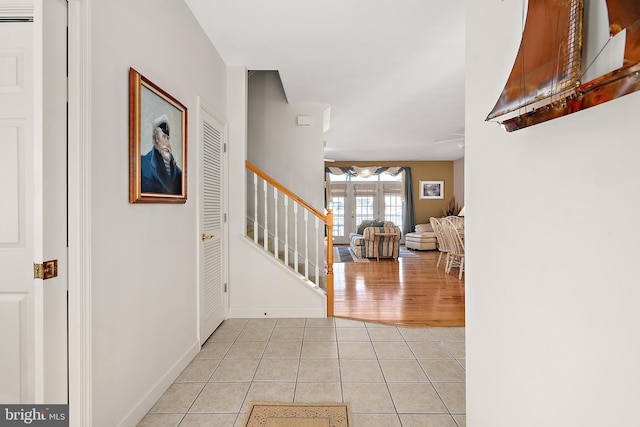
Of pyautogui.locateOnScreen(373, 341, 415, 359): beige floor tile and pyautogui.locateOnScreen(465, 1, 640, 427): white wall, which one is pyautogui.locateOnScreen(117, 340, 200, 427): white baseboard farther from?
pyautogui.locateOnScreen(465, 1, 640, 427): white wall

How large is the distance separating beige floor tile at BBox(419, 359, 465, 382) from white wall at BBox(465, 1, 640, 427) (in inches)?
34.6

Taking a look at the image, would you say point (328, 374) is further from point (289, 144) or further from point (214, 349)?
point (289, 144)

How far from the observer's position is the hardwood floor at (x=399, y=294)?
3.49 m

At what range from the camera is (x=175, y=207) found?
222 centimetres

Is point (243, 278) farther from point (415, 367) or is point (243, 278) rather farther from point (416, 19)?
point (416, 19)

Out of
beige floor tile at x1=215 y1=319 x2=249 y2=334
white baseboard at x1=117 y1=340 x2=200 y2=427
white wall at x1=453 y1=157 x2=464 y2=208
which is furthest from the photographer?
white wall at x1=453 y1=157 x2=464 y2=208

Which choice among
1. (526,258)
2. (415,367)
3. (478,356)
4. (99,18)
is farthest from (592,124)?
(415,367)

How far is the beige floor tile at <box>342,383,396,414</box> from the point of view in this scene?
1871 mm

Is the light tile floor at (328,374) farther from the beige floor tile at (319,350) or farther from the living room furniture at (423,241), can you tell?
the living room furniture at (423,241)

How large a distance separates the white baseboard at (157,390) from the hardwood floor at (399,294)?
1625 millimetres

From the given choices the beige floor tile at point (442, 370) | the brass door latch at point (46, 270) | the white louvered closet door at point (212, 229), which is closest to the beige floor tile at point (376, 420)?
the beige floor tile at point (442, 370)

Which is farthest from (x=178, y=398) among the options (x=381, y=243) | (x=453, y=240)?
(x=381, y=243)

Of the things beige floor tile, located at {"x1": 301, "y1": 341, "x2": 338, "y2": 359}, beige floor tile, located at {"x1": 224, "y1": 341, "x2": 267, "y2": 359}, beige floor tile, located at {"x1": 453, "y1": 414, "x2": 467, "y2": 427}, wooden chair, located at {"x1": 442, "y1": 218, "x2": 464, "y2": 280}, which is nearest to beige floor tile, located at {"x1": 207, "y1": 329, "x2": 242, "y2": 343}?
beige floor tile, located at {"x1": 224, "y1": 341, "x2": 267, "y2": 359}

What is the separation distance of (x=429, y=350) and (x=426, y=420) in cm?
93
